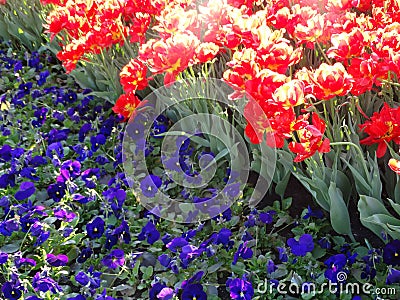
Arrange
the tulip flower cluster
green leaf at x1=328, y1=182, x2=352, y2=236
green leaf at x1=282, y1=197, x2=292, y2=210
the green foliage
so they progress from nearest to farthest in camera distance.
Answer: the tulip flower cluster, green leaf at x1=328, y1=182, x2=352, y2=236, green leaf at x1=282, y1=197, x2=292, y2=210, the green foliage

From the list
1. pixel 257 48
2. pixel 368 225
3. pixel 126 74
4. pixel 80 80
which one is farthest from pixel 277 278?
pixel 80 80

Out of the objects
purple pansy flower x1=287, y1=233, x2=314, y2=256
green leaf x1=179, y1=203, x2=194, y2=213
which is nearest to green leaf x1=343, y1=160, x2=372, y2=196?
purple pansy flower x1=287, y1=233, x2=314, y2=256

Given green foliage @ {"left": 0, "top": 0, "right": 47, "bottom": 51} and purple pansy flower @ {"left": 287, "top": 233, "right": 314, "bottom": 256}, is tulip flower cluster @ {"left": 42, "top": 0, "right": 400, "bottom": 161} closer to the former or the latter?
purple pansy flower @ {"left": 287, "top": 233, "right": 314, "bottom": 256}

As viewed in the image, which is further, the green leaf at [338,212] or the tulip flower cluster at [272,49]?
the green leaf at [338,212]

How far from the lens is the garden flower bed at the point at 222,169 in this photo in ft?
5.56

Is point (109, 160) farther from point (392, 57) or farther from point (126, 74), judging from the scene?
point (392, 57)

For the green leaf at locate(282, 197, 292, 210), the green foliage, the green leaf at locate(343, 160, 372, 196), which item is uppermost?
the green foliage

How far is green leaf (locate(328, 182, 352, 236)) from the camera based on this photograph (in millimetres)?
1760

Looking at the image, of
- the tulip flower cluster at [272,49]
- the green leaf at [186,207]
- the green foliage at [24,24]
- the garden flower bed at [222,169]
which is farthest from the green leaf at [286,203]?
the green foliage at [24,24]

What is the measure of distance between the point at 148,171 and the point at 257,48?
796 millimetres

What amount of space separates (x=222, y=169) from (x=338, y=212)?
60 cm

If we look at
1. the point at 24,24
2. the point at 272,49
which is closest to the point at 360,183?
the point at 272,49

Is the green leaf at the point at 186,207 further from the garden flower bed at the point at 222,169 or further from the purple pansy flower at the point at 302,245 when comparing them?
the purple pansy flower at the point at 302,245

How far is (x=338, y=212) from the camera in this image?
1.80 metres
